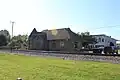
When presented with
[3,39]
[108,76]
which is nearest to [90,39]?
[3,39]

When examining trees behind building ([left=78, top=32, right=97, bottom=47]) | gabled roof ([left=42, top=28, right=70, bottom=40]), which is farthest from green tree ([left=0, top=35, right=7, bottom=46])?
trees behind building ([left=78, top=32, right=97, bottom=47])

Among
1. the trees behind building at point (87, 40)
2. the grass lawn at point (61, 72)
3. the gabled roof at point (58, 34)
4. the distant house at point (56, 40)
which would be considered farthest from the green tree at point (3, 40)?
the grass lawn at point (61, 72)

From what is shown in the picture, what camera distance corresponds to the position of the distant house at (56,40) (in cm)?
6744

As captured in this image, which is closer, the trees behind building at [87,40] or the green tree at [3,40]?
the trees behind building at [87,40]

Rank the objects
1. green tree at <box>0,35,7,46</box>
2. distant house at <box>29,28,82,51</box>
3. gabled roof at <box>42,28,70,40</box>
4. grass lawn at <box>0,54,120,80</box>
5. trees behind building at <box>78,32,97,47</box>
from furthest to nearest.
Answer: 1. green tree at <box>0,35,7,46</box>
2. trees behind building at <box>78,32,97,47</box>
3. gabled roof at <box>42,28,70,40</box>
4. distant house at <box>29,28,82,51</box>
5. grass lawn at <box>0,54,120,80</box>

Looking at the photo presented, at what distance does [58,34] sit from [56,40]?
253cm

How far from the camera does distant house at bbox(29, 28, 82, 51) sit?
2655 inches

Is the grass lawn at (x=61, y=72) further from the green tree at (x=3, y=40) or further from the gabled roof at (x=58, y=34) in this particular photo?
the green tree at (x=3, y=40)

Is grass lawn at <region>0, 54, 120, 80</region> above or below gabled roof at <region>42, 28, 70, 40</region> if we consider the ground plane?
below

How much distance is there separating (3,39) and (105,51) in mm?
55515

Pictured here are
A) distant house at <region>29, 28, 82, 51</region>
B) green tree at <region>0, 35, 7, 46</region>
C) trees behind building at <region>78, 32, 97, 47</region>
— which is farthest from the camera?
green tree at <region>0, 35, 7, 46</region>

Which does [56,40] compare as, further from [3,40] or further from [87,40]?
[3,40]

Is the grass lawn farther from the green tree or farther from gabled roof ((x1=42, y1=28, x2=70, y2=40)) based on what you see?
the green tree

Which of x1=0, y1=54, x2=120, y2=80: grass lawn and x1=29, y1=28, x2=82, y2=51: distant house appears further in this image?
x1=29, y1=28, x2=82, y2=51: distant house
